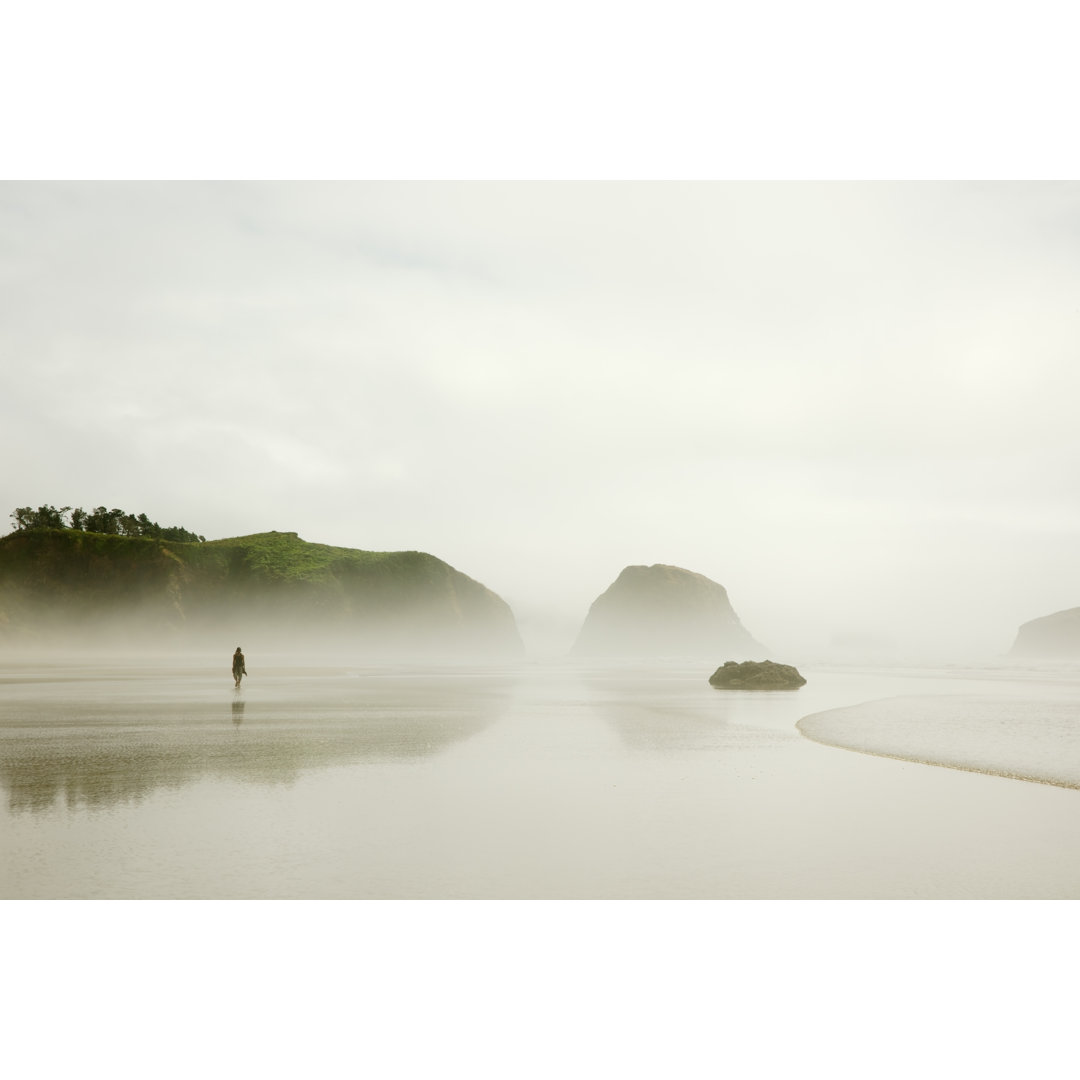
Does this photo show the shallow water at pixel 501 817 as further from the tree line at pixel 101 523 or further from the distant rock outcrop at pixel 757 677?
the tree line at pixel 101 523

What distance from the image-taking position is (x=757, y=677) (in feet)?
113

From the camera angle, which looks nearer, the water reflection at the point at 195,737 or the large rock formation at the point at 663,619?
the water reflection at the point at 195,737

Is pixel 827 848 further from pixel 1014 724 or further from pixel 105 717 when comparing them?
pixel 105 717

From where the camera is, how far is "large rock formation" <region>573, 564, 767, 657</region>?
16662 cm

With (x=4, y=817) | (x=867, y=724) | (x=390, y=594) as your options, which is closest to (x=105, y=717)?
(x=4, y=817)

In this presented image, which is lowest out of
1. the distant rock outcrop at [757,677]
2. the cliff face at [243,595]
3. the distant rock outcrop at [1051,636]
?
the distant rock outcrop at [1051,636]

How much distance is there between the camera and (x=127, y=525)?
12975cm

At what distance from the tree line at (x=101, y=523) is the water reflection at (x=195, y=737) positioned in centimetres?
10341

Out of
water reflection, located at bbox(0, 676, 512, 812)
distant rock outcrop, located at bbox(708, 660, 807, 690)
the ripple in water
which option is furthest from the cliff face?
the ripple in water

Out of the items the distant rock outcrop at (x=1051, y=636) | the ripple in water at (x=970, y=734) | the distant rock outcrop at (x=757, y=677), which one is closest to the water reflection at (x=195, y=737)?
the ripple in water at (x=970, y=734)

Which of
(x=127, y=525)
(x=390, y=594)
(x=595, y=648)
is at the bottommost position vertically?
(x=595, y=648)

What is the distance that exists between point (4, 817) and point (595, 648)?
16189 cm

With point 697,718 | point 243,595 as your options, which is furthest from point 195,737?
point 243,595

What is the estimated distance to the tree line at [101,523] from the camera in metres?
115
